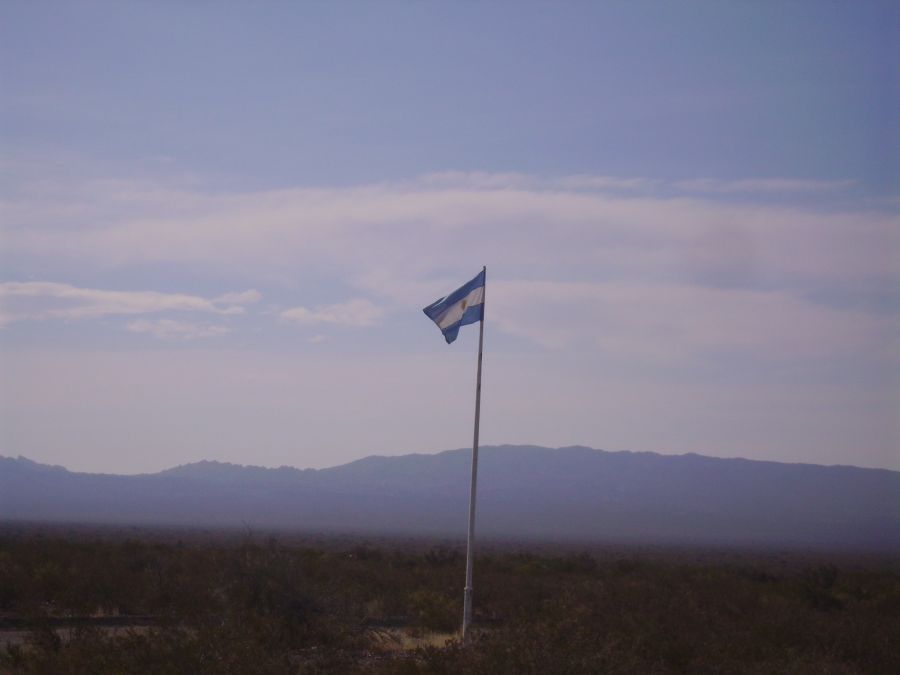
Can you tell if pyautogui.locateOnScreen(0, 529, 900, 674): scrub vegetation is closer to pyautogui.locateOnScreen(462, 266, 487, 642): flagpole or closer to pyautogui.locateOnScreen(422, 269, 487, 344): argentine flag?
pyautogui.locateOnScreen(462, 266, 487, 642): flagpole

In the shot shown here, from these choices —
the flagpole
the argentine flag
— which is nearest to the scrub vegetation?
the flagpole

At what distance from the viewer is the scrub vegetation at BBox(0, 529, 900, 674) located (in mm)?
13836

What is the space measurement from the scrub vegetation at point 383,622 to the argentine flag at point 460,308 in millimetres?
5426

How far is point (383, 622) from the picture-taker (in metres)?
25.1

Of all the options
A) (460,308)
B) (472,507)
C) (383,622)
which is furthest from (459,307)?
(383,622)

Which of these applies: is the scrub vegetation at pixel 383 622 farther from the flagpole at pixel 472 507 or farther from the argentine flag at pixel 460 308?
the argentine flag at pixel 460 308

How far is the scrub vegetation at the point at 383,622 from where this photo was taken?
13.8m

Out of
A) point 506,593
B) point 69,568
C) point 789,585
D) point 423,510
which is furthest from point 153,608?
point 423,510

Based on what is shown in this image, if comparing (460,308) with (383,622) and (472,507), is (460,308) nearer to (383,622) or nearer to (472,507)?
(472,507)

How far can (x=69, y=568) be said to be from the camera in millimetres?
29125

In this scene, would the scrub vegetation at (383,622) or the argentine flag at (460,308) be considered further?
the argentine flag at (460,308)

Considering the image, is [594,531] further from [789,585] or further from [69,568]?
[69,568]

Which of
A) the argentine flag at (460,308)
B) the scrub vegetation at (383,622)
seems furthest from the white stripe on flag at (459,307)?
the scrub vegetation at (383,622)

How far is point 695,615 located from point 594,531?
13962 cm
